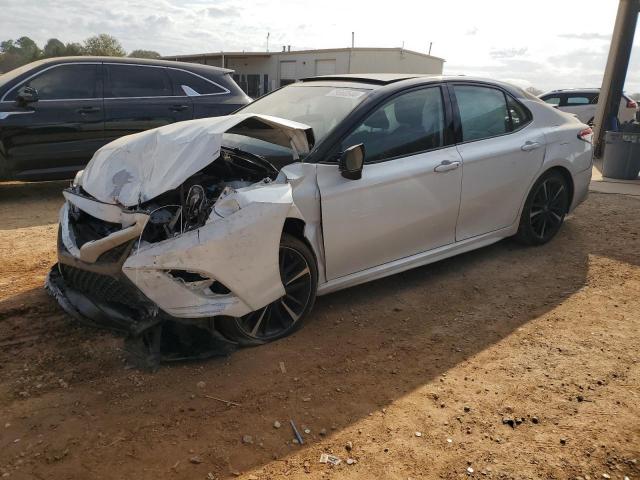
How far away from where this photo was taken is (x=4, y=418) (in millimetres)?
2693

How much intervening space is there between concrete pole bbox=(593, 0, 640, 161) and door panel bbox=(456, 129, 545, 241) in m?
7.97

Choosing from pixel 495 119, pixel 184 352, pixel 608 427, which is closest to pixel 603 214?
pixel 495 119

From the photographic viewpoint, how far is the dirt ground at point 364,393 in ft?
8.21

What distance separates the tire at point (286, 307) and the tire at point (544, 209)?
2643mm

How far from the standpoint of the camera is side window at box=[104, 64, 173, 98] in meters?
7.32

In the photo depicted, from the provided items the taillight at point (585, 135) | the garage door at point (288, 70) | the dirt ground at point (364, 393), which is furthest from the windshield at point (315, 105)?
the garage door at point (288, 70)

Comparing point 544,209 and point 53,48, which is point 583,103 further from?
point 53,48

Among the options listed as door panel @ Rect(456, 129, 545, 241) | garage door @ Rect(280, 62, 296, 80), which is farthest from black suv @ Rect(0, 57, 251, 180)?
garage door @ Rect(280, 62, 296, 80)

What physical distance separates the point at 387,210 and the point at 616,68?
10428 mm

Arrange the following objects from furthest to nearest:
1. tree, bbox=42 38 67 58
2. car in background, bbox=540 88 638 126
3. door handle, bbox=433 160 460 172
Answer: tree, bbox=42 38 67 58
car in background, bbox=540 88 638 126
door handle, bbox=433 160 460 172

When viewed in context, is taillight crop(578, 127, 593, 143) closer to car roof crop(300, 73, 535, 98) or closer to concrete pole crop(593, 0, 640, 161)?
car roof crop(300, 73, 535, 98)

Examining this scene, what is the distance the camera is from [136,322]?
3051mm

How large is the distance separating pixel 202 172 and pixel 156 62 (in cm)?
490

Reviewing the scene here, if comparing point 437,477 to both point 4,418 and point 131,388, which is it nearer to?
point 131,388
